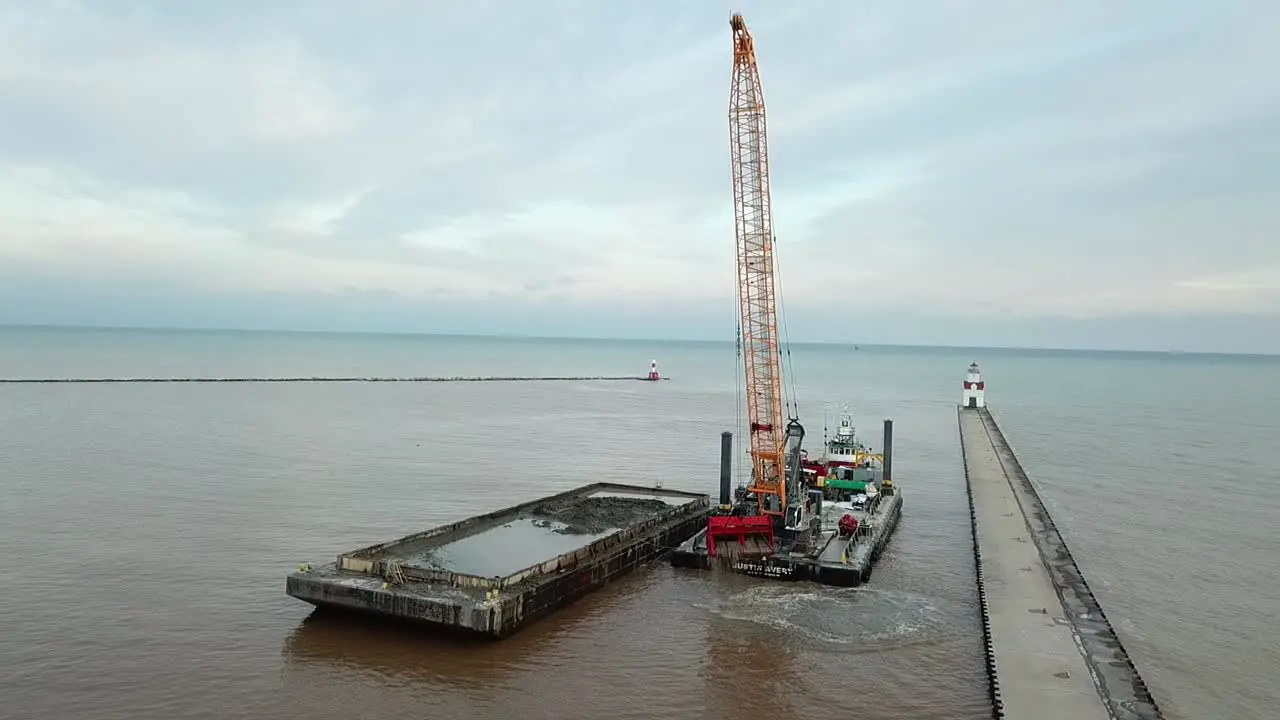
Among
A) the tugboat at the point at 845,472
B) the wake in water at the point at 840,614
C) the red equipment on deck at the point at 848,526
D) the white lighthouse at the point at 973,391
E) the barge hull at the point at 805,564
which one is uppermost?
the white lighthouse at the point at 973,391

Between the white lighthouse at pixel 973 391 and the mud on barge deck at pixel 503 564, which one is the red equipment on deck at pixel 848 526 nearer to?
the mud on barge deck at pixel 503 564

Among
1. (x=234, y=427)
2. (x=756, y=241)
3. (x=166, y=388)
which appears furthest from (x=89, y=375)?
(x=756, y=241)

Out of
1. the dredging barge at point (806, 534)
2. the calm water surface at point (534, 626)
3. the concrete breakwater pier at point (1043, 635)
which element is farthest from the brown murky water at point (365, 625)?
the concrete breakwater pier at point (1043, 635)

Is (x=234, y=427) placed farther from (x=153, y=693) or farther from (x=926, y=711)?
(x=926, y=711)

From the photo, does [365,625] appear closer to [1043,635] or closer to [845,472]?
[1043,635]

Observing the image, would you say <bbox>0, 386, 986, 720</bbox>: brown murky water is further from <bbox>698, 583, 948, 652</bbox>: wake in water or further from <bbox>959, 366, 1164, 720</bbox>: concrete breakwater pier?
<bbox>959, 366, 1164, 720</bbox>: concrete breakwater pier

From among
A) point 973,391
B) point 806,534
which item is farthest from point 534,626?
point 973,391
